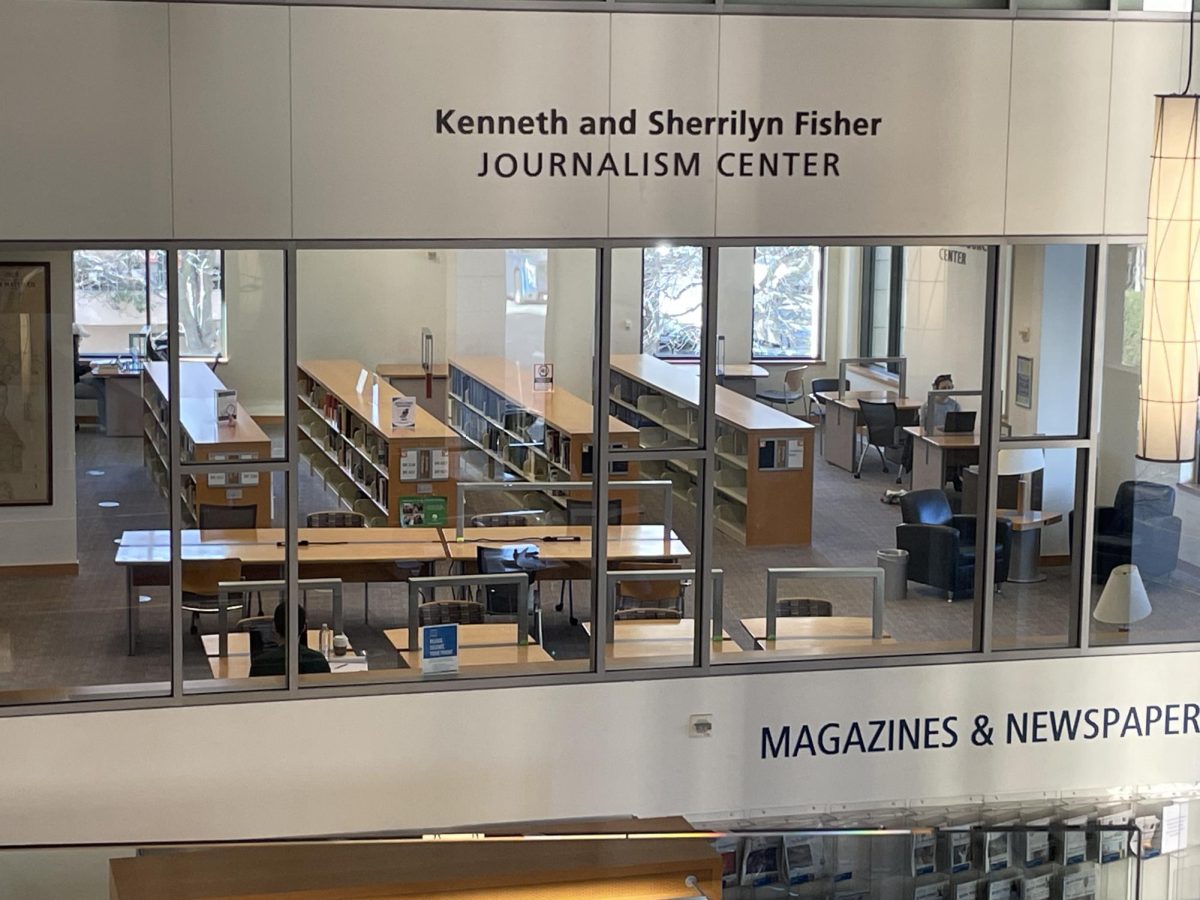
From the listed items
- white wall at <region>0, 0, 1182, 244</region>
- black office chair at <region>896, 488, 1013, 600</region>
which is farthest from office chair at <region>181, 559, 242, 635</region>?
black office chair at <region>896, 488, 1013, 600</region>

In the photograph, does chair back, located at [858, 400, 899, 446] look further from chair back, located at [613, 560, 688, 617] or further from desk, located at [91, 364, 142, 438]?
desk, located at [91, 364, 142, 438]

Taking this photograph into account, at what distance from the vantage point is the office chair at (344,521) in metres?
7.41

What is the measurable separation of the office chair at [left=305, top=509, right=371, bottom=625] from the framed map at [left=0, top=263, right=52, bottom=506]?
1.21 meters

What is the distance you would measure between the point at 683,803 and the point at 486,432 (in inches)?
80.0

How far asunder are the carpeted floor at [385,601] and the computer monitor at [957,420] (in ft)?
1.27

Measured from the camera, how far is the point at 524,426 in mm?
7555

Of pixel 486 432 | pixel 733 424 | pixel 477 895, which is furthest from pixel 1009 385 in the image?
pixel 477 895

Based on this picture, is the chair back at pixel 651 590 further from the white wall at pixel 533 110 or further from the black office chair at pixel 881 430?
the white wall at pixel 533 110

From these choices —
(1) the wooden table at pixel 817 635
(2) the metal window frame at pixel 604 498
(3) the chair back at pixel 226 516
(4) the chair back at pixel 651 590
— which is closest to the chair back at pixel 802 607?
(1) the wooden table at pixel 817 635

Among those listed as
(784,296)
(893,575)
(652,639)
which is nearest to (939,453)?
(893,575)

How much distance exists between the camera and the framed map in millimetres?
7129

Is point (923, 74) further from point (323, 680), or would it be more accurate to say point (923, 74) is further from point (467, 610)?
point (323, 680)

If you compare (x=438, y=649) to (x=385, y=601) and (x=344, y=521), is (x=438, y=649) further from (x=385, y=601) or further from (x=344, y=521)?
(x=344, y=521)

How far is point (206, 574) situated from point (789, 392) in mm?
2851
